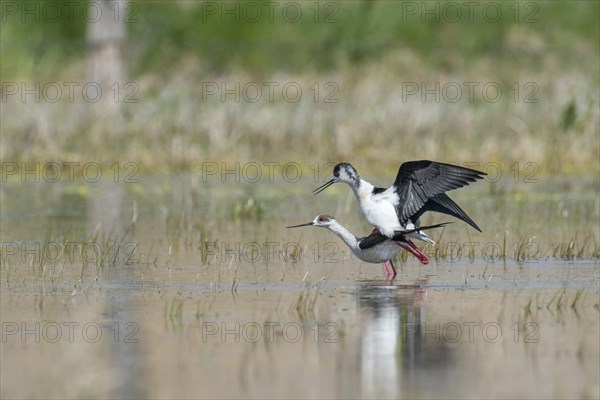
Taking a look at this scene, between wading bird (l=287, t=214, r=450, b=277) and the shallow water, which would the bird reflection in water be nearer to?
the shallow water

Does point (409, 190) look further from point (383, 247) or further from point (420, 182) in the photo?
point (383, 247)

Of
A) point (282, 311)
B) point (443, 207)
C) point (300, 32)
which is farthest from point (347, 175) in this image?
point (300, 32)

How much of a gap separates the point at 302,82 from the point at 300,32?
3776mm

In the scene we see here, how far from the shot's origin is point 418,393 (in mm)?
6070

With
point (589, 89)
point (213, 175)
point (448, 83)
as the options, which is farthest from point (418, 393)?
point (448, 83)

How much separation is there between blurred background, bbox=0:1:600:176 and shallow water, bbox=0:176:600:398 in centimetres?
549

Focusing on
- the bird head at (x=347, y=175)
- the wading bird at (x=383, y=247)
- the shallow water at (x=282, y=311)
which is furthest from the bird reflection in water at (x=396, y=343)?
the bird head at (x=347, y=175)

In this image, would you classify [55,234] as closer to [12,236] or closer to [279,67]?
[12,236]

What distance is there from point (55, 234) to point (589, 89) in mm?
11451

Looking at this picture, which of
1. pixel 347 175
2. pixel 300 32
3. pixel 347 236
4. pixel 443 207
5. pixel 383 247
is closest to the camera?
pixel 383 247

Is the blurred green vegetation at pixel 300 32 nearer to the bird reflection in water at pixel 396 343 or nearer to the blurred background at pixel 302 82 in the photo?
the blurred background at pixel 302 82

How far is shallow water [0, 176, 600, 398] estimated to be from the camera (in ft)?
21.0

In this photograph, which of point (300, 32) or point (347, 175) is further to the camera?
point (300, 32)

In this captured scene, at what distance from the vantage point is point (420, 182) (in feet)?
33.9
